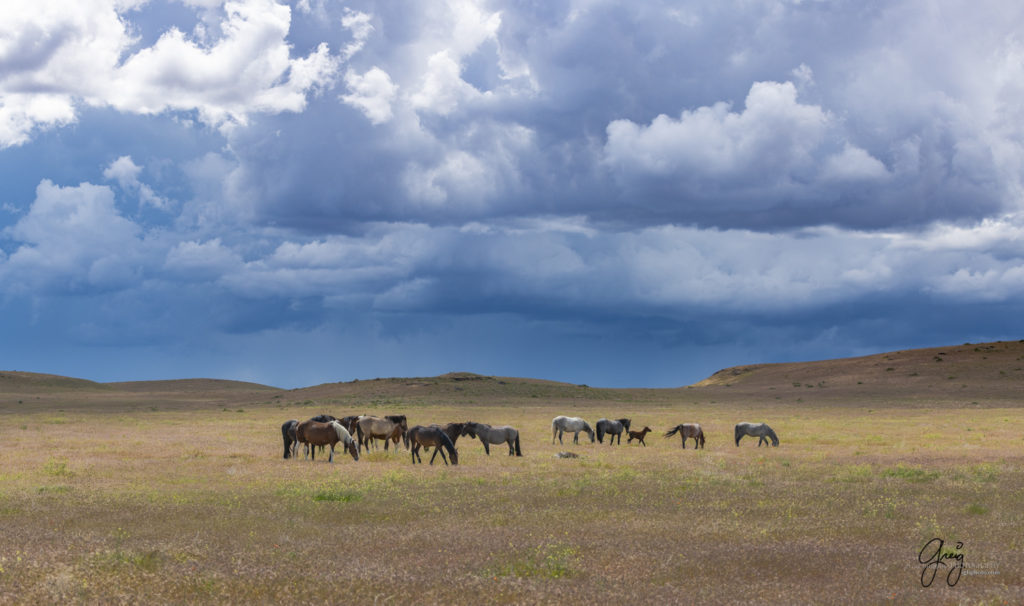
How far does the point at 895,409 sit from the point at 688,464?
45.4m

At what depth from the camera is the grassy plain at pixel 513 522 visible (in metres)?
11.1

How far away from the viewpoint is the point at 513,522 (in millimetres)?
16781

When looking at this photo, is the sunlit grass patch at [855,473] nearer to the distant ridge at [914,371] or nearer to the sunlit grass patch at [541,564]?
the sunlit grass patch at [541,564]

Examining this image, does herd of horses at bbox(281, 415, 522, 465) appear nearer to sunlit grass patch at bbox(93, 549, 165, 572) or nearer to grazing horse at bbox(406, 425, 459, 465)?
grazing horse at bbox(406, 425, 459, 465)

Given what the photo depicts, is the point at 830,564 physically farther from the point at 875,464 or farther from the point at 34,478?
the point at 34,478

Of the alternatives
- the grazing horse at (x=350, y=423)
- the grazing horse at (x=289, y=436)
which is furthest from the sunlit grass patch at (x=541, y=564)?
the grazing horse at (x=350, y=423)

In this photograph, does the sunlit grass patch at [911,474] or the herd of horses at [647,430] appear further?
the herd of horses at [647,430]

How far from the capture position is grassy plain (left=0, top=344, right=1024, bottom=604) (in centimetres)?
1115

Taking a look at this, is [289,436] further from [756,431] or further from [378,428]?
[756,431]

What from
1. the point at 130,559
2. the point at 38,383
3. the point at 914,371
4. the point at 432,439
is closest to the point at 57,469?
the point at 432,439

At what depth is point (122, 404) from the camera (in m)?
81.8

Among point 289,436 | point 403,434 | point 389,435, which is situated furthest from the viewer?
point 389,435

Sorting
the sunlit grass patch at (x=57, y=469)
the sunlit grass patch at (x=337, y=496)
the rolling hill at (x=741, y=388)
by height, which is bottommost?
the sunlit grass patch at (x=337, y=496)

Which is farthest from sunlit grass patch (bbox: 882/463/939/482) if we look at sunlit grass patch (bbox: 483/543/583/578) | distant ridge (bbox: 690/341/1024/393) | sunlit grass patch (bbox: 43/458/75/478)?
distant ridge (bbox: 690/341/1024/393)
